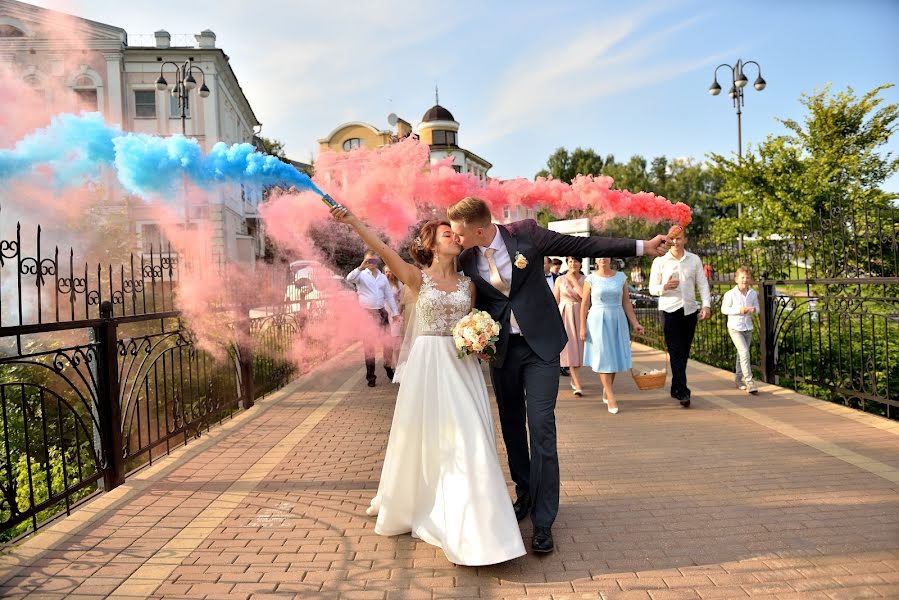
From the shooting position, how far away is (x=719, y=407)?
7898 mm

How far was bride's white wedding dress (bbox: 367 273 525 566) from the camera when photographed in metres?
3.54

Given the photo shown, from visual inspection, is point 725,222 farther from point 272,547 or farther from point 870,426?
point 272,547

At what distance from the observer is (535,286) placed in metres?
4.07

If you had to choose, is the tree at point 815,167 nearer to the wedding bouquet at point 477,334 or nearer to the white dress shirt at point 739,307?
the white dress shirt at point 739,307

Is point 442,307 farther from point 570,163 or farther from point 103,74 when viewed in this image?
point 570,163

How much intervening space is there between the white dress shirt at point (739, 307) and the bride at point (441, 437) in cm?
590

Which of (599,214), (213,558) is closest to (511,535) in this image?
(213,558)

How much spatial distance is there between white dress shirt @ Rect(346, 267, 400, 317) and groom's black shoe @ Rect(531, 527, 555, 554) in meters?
7.44

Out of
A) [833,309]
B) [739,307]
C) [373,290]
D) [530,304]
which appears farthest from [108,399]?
[833,309]

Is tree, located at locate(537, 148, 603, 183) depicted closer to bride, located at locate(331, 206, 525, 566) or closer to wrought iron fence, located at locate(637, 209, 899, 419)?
wrought iron fence, located at locate(637, 209, 899, 419)

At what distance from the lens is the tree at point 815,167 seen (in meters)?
13.6

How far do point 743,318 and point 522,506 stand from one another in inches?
223

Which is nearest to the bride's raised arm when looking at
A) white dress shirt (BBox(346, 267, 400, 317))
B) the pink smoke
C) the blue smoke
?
the blue smoke

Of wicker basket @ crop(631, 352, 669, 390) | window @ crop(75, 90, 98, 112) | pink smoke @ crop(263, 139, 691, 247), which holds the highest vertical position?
window @ crop(75, 90, 98, 112)
